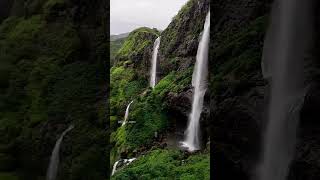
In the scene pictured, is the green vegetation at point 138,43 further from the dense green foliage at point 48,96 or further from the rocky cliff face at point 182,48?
the dense green foliage at point 48,96

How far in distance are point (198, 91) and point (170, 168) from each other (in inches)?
115

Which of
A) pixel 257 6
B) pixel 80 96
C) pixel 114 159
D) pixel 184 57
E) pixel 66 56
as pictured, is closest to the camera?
pixel 257 6

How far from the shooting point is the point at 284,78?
5367mm

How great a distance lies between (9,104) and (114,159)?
4.52 m

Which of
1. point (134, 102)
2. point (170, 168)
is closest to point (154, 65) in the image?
point (134, 102)

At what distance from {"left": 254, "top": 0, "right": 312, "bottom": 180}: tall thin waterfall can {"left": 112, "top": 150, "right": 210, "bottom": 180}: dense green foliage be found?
466 centimetres

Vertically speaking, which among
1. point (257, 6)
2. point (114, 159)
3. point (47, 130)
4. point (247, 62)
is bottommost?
point (114, 159)

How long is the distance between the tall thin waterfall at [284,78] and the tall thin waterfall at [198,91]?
20.8 feet

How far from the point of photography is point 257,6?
5.61 metres

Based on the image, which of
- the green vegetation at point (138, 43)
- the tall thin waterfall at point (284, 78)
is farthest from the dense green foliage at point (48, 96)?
the green vegetation at point (138, 43)

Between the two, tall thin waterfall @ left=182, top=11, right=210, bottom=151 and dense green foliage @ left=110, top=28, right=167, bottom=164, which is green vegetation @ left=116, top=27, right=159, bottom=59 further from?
tall thin waterfall @ left=182, top=11, right=210, bottom=151

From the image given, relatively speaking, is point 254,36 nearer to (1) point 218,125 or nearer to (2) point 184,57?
(1) point 218,125

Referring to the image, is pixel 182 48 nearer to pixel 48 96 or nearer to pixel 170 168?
pixel 170 168

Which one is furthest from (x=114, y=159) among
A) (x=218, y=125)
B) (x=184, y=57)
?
(x=218, y=125)
